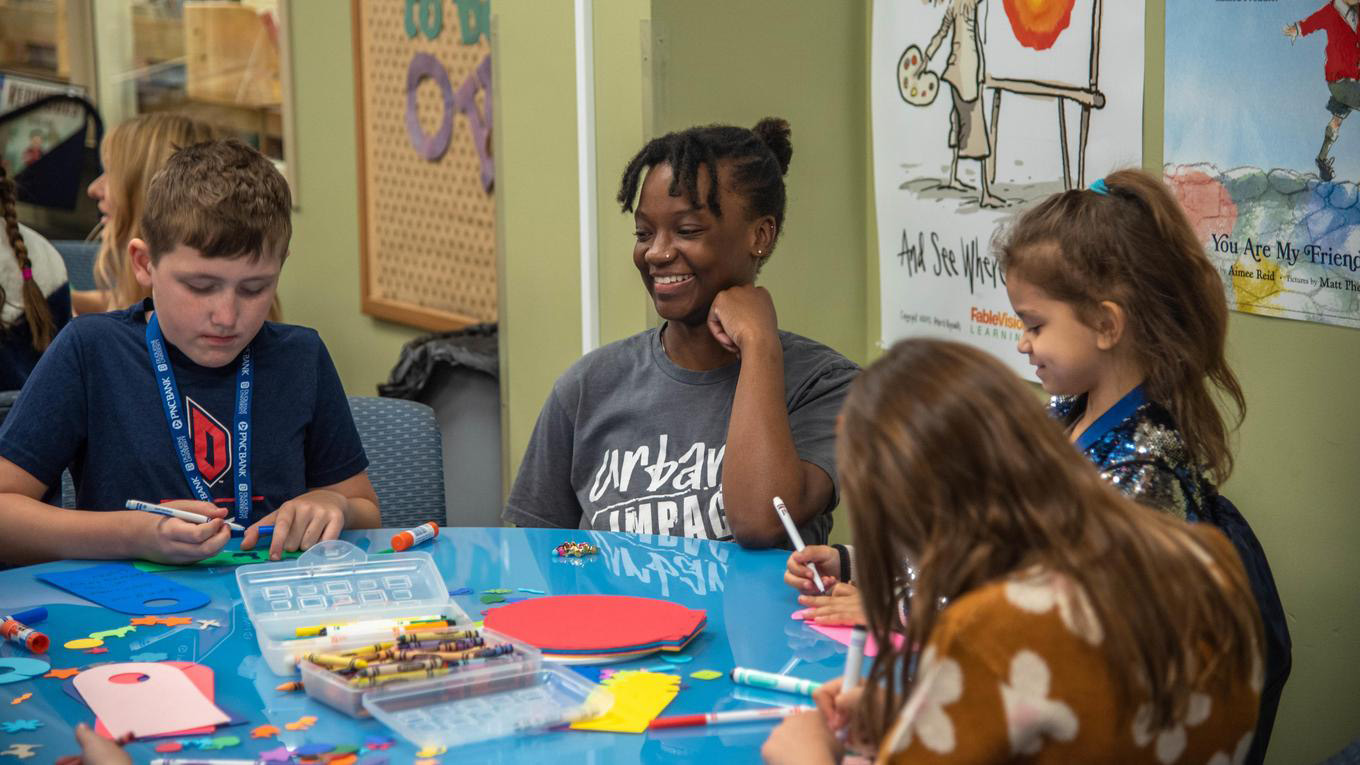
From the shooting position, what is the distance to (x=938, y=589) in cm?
99

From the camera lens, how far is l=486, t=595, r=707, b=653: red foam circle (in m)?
1.36

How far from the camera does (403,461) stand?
2.32m

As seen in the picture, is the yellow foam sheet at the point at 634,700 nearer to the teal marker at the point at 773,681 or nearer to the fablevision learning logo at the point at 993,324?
the teal marker at the point at 773,681

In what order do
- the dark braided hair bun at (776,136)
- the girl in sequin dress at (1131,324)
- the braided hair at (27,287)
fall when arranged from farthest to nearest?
the braided hair at (27,287)
the dark braided hair bun at (776,136)
the girl in sequin dress at (1131,324)

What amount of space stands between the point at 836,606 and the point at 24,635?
A: 0.84 metres

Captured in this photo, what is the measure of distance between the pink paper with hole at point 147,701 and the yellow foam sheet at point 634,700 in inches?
13.1

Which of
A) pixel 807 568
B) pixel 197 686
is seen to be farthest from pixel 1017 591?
pixel 197 686

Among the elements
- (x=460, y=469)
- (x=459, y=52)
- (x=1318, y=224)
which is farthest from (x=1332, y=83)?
(x=459, y=52)

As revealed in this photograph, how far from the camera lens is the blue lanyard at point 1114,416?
1.52 m

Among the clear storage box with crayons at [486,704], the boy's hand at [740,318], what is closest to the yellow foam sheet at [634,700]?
the clear storage box with crayons at [486,704]

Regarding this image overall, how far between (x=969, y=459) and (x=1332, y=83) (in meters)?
1.23

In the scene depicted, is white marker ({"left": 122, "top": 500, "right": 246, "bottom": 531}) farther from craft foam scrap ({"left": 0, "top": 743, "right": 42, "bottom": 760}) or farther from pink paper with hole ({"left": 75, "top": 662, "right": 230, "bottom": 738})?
craft foam scrap ({"left": 0, "top": 743, "right": 42, "bottom": 760})

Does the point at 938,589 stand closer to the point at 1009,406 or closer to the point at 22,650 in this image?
the point at 1009,406

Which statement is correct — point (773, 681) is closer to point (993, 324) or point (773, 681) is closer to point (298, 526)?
point (298, 526)
